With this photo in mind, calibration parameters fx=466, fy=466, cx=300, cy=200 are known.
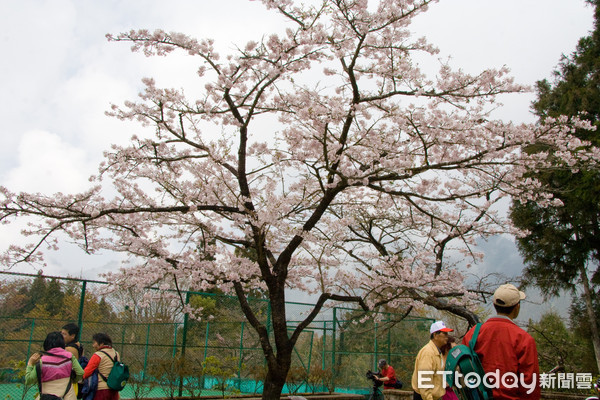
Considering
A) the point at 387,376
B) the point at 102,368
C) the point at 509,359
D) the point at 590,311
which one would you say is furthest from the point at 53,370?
the point at 590,311

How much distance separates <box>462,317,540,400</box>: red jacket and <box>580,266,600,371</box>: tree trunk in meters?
16.6

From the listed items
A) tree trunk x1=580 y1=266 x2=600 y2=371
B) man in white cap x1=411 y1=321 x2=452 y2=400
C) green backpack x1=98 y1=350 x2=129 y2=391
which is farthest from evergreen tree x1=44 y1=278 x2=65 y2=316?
tree trunk x1=580 y1=266 x2=600 y2=371

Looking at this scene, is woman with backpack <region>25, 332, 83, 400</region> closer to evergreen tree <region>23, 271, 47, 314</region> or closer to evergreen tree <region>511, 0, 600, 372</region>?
evergreen tree <region>23, 271, 47, 314</region>

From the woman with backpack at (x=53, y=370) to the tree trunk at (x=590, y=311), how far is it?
668 inches

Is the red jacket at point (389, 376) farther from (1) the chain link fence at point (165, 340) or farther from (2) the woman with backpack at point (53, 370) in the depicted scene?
Result: (2) the woman with backpack at point (53, 370)

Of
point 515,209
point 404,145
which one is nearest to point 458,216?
point 404,145

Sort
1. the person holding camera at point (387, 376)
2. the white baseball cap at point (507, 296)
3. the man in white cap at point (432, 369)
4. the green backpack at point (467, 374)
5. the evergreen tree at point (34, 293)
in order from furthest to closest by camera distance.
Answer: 1. the person holding camera at point (387, 376)
2. the evergreen tree at point (34, 293)
3. the man in white cap at point (432, 369)
4. the white baseball cap at point (507, 296)
5. the green backpack at point (467, 374)

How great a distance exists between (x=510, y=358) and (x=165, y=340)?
7.37 metres

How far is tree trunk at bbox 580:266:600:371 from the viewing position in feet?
52.1

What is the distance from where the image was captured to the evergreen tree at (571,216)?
16.2m

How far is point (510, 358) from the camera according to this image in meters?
2.36

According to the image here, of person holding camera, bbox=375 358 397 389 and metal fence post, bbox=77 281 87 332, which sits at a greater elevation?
metal fence post, bbox=77 281 87 332

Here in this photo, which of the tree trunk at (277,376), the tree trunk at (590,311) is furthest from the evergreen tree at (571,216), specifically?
the tree trunk at (277,376)

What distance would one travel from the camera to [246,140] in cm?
738
